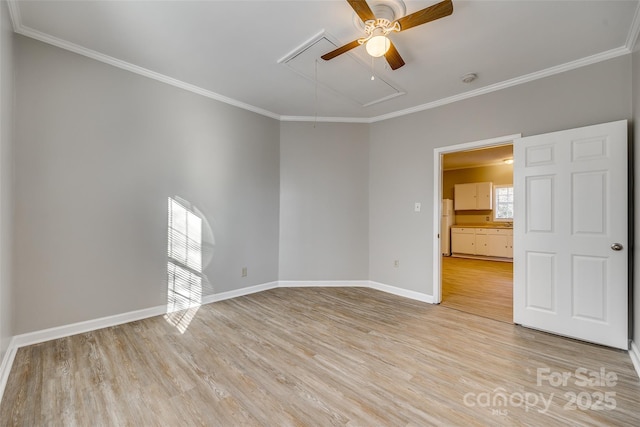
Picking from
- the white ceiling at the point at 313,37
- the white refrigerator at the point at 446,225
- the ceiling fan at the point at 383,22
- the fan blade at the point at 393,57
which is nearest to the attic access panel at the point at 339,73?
the white ceiling at the point at 313,37

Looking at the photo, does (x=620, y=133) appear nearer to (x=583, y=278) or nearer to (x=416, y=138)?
(x=583, y=278)

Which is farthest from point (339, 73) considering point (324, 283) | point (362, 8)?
point (324, 283)

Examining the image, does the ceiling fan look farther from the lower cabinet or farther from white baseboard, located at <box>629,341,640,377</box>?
the lower cabinet

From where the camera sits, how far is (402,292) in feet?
13.1

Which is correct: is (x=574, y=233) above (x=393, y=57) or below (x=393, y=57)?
below

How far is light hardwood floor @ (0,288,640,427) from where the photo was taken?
1.62 meters

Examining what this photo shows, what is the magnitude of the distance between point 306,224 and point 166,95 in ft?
8.30

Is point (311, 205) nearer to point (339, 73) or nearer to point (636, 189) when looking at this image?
point (339, 73)

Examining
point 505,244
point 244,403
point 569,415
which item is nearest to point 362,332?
point 244,403

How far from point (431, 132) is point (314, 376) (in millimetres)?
3299

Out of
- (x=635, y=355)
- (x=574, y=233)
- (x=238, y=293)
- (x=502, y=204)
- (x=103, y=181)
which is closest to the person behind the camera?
(x=635, y=355)

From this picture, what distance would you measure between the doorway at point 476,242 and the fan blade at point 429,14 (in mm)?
1939

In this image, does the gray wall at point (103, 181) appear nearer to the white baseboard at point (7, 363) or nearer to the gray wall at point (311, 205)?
the white baseboard at point (7, 363)

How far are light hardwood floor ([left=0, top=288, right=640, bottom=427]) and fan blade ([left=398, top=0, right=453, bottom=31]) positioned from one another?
250 cm
